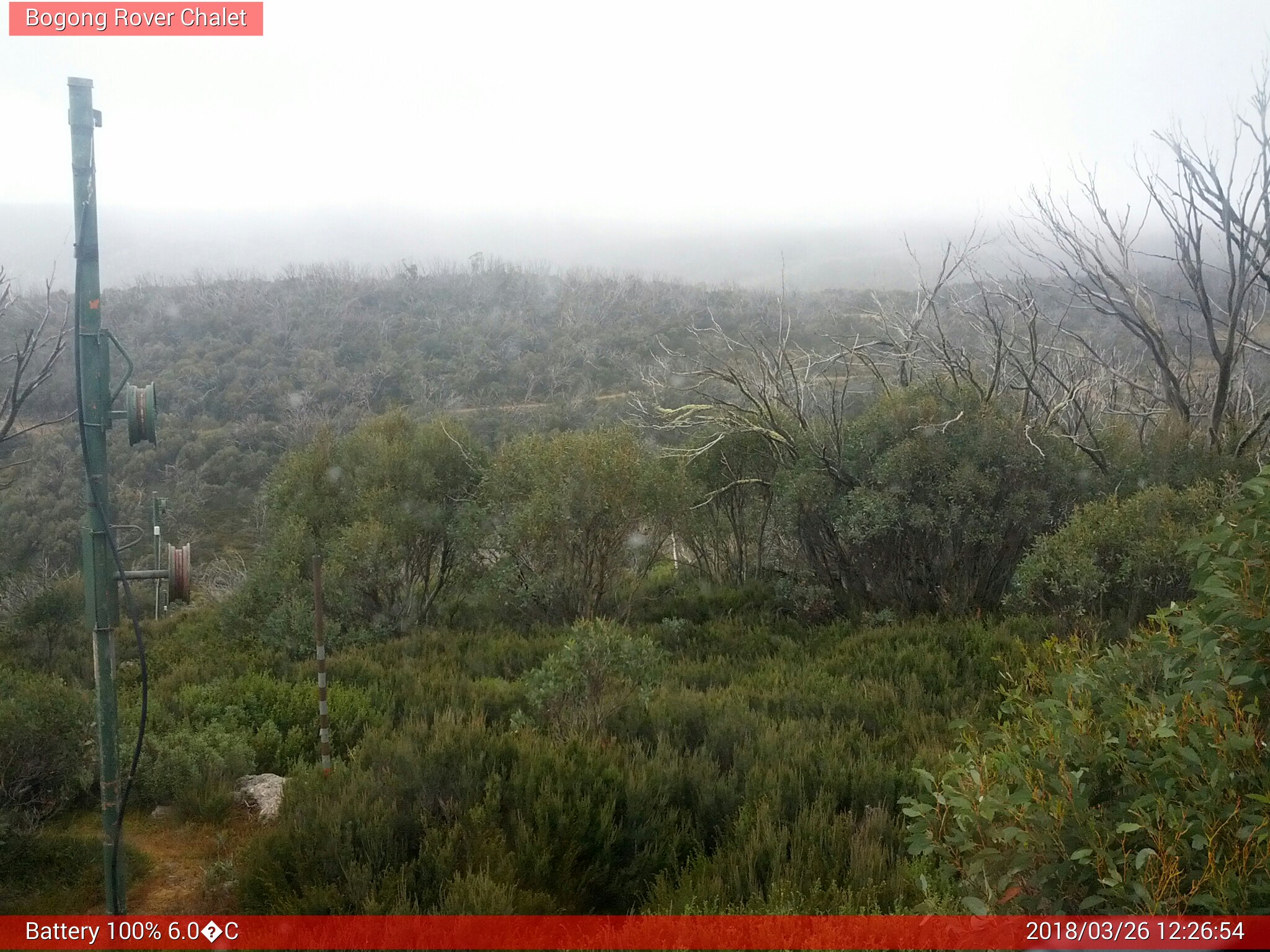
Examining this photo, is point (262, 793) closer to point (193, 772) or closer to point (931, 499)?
point (193, 772)

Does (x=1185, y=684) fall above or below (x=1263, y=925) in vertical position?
above

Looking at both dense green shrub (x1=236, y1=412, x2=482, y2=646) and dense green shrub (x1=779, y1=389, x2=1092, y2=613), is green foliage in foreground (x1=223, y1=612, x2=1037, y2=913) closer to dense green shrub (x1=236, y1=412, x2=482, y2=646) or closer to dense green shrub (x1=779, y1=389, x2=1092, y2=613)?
dense green shrub (x1=779, y1=389, x2=1092, y2=613)

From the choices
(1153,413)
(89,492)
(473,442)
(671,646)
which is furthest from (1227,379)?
(89,492)

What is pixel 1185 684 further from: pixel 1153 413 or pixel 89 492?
pixel 1153 413

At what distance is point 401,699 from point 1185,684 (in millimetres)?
7467

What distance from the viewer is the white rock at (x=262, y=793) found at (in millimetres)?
6265

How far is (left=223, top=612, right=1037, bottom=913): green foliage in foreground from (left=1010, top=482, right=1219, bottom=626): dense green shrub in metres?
2.40

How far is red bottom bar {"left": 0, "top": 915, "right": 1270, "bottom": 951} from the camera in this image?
2.64 metres

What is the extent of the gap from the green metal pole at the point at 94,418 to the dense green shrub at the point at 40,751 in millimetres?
2240

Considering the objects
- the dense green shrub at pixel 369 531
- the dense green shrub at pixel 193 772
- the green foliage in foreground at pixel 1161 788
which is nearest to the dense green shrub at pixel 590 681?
the dense green shrub at pixel 193 772

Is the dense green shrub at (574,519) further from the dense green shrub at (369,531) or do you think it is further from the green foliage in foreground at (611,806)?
the green foliage in foreground at (611,806)

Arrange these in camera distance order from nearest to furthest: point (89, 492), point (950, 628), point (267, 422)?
point (89, 492), point (950, 628), point (267, 422)

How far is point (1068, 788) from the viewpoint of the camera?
9.78ft

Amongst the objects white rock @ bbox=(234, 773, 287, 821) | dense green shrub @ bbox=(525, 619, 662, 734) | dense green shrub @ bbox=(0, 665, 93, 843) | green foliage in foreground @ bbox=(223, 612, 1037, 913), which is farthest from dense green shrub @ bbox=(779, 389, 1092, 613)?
dense green shrub @ bbox=(0, 665, 93, 843)
